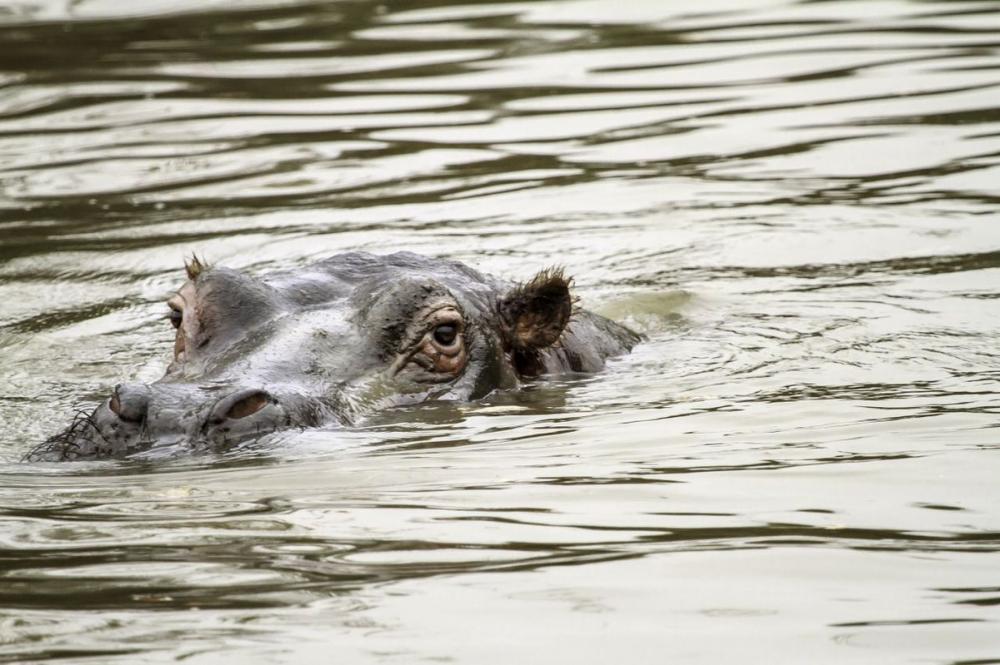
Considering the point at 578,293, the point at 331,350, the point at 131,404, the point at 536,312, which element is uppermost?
the point at 131,404

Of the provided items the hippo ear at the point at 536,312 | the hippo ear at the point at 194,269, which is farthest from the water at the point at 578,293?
the hippo ear at the point at 194,269

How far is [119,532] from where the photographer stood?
221 inches

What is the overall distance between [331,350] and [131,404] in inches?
46.1

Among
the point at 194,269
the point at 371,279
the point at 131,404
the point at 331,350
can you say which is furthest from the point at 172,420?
the point at 194,269

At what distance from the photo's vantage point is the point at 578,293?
11109 mm

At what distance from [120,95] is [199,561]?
12179 millimetres

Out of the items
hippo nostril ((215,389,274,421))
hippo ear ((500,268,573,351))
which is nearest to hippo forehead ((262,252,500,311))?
hippo ear ((500,268,573,351))

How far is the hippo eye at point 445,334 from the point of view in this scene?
317 inches

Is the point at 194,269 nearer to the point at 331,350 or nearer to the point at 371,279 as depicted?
the point at 371,279

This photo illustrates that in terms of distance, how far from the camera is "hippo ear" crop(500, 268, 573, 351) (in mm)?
8500

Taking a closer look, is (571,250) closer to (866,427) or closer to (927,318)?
(927,318)

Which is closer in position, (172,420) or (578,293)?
(172,420)

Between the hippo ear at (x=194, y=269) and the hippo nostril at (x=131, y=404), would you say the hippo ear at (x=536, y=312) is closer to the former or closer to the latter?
the hippo ear at (x=194, y=269)

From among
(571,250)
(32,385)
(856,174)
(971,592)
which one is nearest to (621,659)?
(971,592)
